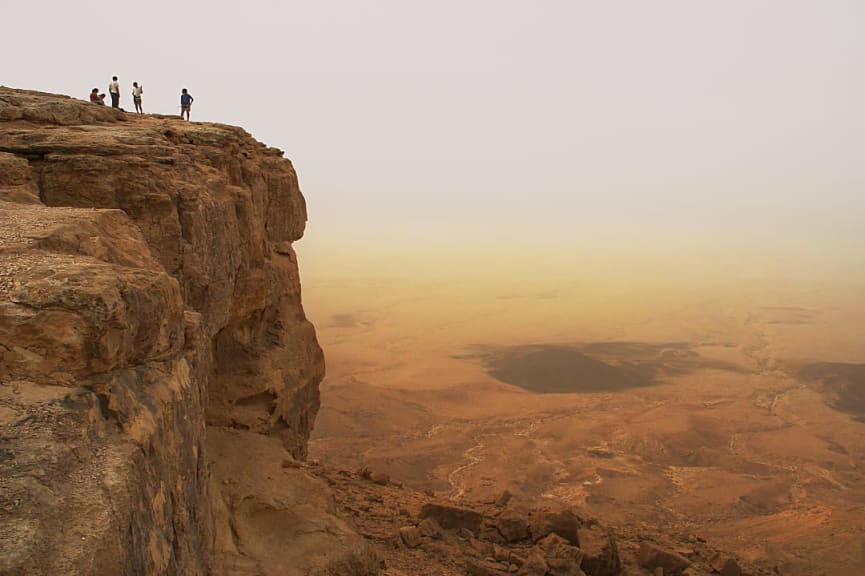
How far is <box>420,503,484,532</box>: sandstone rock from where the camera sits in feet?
33.3

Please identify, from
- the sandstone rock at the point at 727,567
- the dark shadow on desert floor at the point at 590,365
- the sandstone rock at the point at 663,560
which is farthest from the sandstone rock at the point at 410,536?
the dark shadow on desert floor at the point at 590,365

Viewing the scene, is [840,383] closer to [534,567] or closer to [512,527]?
[512,527]

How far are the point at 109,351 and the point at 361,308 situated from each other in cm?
3738

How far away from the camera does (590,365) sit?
28.8 meters

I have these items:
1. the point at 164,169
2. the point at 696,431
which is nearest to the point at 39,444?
the point at 164,169

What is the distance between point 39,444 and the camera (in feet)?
10.5

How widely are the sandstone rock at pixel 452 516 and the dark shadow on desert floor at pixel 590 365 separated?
15870 mm

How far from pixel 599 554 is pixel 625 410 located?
1441 cm

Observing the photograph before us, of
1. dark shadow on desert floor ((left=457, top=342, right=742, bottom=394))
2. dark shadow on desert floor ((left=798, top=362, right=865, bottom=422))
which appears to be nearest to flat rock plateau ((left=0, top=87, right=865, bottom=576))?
dark shadow on desert floor ((left=798, top=362, right=865, bottom=422))

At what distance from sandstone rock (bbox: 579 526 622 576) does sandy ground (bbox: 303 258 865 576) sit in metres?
4.35

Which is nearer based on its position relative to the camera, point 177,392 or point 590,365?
point 177,392

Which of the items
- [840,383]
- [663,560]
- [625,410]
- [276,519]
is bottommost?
[625,410]

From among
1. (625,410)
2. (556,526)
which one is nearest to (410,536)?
(556,526)

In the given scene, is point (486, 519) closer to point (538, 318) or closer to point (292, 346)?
point (292, 346)
